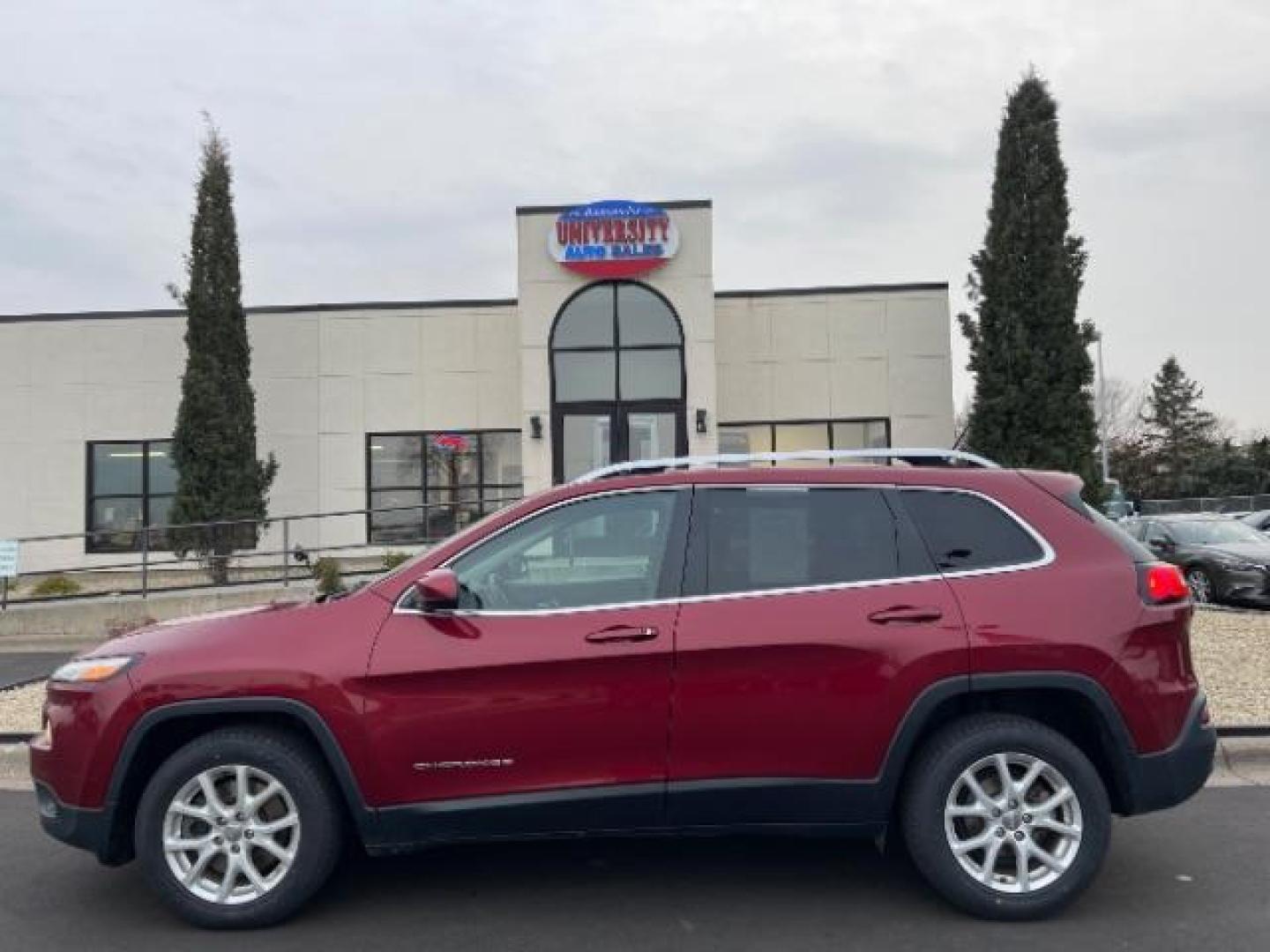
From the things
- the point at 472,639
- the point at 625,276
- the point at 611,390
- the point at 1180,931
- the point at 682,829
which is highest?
the point at 625,276

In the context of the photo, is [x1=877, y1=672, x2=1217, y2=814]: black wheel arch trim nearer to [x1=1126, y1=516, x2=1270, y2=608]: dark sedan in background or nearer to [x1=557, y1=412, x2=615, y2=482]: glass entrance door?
[x1=1126, y1=516, x2=1270, y2=608]: dark sedan in background

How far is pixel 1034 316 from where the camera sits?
1406 cm

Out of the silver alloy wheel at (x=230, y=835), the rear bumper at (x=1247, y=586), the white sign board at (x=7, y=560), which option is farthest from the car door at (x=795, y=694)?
the rear bumper at (x=1247, y=586)

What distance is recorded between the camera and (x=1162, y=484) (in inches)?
2473

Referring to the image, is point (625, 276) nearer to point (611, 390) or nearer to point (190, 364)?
point (611, 390)

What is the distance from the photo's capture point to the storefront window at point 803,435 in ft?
62.9

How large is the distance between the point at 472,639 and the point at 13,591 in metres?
15.6

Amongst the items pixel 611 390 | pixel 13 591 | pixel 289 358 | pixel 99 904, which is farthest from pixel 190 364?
pixel 99 904

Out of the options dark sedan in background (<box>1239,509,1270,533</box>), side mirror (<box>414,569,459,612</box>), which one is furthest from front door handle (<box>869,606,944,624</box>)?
dark sedan in background (<box>1239,509,1270,533</box>)

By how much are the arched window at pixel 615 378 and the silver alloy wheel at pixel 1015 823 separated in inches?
555

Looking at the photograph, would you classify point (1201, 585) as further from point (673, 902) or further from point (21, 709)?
point (21, 709)

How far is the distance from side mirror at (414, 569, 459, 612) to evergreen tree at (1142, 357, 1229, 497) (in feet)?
204

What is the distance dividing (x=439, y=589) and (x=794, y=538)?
1408mm

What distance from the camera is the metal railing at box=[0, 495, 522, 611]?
14805 mm
